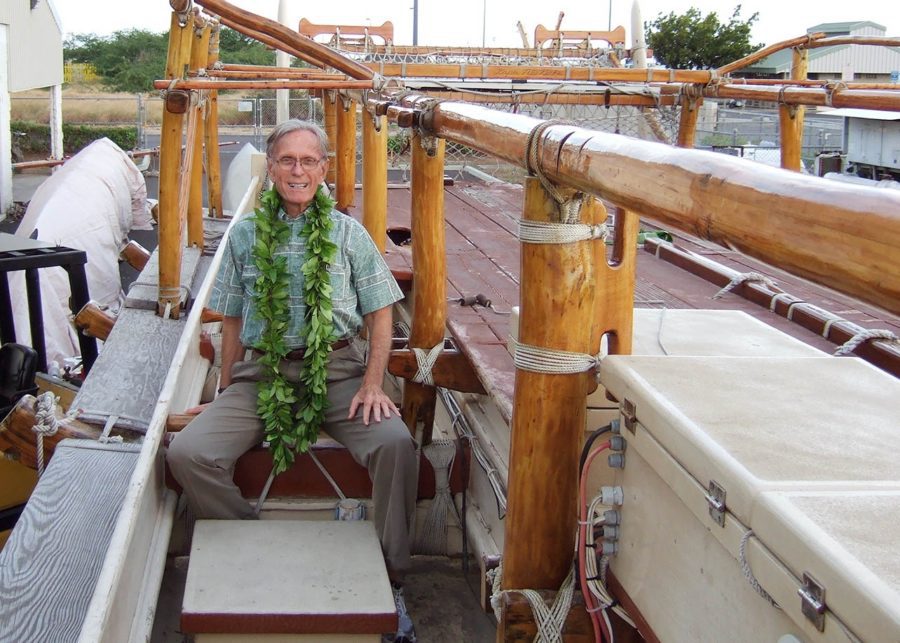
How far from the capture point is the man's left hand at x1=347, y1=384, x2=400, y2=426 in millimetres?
3195

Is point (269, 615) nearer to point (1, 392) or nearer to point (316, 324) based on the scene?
point (316, 324)

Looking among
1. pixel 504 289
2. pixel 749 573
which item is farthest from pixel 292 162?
pixel 749 573

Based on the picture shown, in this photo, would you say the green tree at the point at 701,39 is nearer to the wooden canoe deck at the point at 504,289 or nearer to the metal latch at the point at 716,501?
the wooden canoe deck at the point at 504,289

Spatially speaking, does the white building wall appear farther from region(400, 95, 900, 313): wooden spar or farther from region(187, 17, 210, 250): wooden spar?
region(400, 95, 900, 313): wooden spar

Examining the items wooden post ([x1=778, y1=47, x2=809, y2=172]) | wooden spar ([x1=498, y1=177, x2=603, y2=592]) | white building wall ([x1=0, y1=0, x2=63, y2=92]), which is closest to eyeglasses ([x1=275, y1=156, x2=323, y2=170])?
wooden spar ([x1=498, y1=177, x2=603, y2=592])

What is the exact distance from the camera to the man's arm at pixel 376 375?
321 centimetres

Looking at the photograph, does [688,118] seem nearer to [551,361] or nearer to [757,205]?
[551,361]

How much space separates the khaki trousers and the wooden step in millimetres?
131

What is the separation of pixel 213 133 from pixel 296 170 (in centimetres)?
489

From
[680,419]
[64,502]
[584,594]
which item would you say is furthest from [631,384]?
[64,502]

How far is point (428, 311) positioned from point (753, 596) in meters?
2.06

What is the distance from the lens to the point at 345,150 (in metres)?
6.30

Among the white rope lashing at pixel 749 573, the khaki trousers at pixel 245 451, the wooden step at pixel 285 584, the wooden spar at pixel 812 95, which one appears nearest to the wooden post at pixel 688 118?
the wooden spar at pixel 812 95

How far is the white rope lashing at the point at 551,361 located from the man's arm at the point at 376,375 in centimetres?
127
